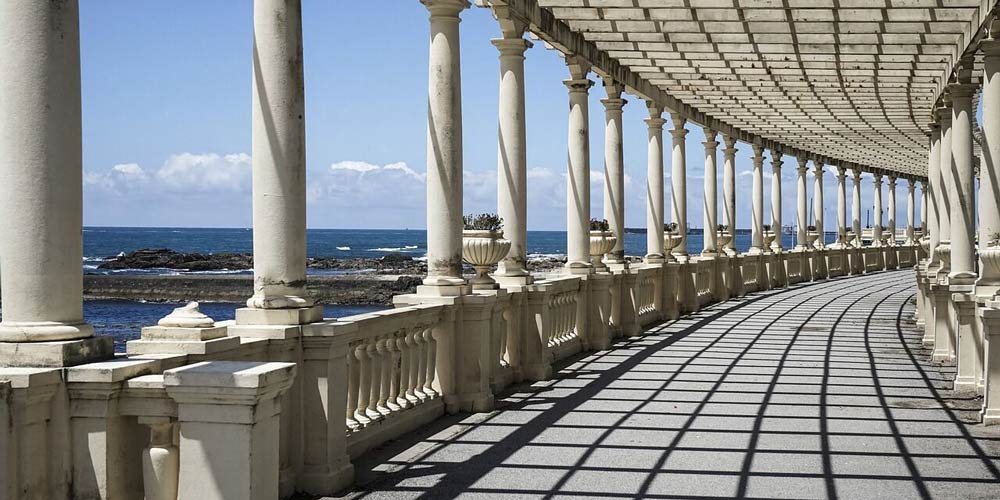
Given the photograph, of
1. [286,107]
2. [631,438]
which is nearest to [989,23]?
[631,438]

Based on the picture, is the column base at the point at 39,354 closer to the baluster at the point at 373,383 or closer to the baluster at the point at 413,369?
the baluster at the point at 373,383

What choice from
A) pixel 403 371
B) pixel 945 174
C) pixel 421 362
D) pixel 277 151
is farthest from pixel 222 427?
pixel 945 174

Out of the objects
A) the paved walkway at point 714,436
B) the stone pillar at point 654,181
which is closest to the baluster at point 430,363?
the paved walkway at point 714,436

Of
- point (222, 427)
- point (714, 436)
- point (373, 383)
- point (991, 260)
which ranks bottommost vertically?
point (714, 436)

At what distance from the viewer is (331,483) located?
10195 millimetres

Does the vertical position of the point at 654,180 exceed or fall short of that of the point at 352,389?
it exceeds it

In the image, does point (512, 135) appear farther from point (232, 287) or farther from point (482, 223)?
point (232, 287)

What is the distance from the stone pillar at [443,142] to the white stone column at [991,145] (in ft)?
25.3

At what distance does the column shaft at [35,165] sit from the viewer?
286 inches

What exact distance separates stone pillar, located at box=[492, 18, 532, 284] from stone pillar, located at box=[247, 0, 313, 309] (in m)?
7.66

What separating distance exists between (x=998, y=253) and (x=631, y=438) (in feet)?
20.6

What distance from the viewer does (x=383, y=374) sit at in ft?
41.2

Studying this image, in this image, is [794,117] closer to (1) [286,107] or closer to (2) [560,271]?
(2) [560,271]

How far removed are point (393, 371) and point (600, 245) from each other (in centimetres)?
1196
